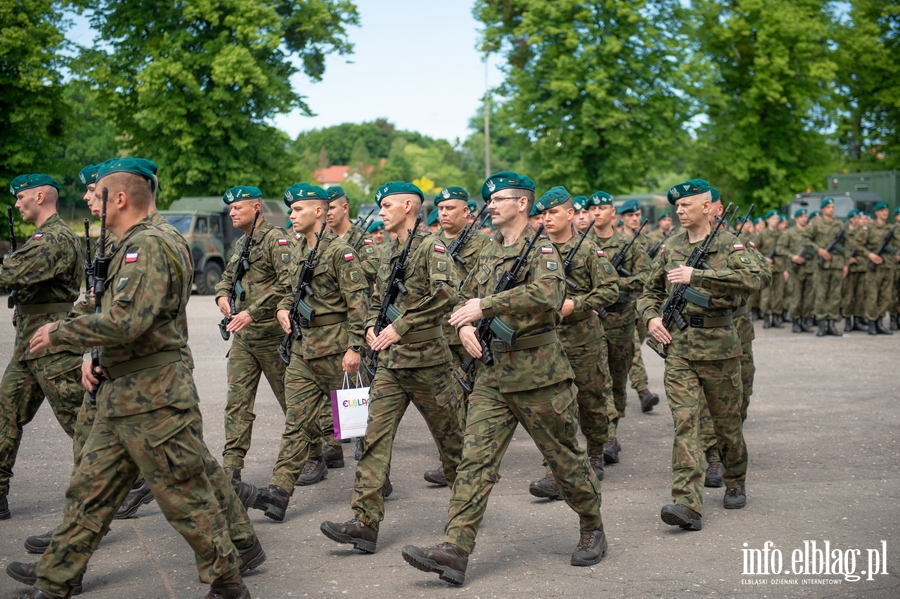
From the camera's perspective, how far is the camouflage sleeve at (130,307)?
452 centimetres

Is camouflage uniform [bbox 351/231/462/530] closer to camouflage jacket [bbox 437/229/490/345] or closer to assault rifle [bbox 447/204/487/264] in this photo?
assault rifle [bbox 447/204/487/264]

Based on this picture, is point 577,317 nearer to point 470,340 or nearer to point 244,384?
point 470,340

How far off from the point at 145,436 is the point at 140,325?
538 mm

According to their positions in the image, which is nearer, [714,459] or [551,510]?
[551,510]

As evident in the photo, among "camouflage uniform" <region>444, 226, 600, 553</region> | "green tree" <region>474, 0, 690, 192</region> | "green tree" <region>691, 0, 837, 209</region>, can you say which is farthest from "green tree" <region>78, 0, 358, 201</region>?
"camouflage uniform" <region>444, 226, 600, 553</region>

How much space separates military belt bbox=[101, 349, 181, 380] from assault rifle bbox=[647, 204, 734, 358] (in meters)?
3.57

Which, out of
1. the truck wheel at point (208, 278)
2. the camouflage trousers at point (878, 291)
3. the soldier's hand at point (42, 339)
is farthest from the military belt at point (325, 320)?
the truck wheel at point (208, 278)

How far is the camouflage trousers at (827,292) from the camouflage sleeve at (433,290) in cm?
1278

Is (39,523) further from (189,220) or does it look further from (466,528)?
Answer: (189,220)

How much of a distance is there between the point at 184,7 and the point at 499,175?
30229 mm

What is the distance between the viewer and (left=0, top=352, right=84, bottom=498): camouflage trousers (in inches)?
261

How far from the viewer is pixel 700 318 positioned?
6871 mm

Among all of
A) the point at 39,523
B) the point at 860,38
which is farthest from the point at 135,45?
the point at 39,523

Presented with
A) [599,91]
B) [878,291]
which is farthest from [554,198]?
[599,91]
